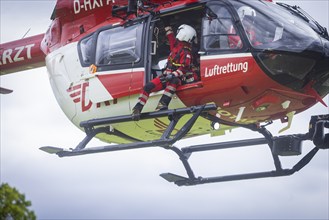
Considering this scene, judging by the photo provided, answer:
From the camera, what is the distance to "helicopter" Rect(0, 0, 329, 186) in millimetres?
13969

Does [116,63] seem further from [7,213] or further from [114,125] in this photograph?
[7,213]

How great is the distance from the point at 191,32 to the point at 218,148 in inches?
82.1

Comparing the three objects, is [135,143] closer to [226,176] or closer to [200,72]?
[200,72]

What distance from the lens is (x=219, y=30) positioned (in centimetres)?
1420

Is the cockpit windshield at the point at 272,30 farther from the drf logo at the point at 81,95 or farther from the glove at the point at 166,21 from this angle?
the drf logo at the point at 81,95

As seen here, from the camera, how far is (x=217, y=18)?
14.3 m

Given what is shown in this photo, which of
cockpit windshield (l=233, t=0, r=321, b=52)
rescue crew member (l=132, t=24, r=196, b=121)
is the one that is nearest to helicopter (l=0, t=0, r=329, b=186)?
cockpit windshield (l=233, t=0, r=321, b=52)

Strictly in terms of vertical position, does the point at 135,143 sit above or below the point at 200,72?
below

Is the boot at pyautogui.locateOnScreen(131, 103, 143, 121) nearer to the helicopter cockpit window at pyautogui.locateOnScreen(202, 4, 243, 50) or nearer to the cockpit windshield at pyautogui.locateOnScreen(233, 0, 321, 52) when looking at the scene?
the helicopter cockpit window at pyautogui.locateOnScreen(202, 4, 243, 50)

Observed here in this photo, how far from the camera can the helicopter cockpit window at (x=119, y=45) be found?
1509 centimetres

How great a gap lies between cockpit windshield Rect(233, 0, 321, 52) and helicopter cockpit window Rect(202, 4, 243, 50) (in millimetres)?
171

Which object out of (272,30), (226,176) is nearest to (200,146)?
(226,176)

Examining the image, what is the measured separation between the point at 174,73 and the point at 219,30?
886mm

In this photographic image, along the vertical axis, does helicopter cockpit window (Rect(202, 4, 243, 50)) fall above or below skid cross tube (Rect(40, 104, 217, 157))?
above
